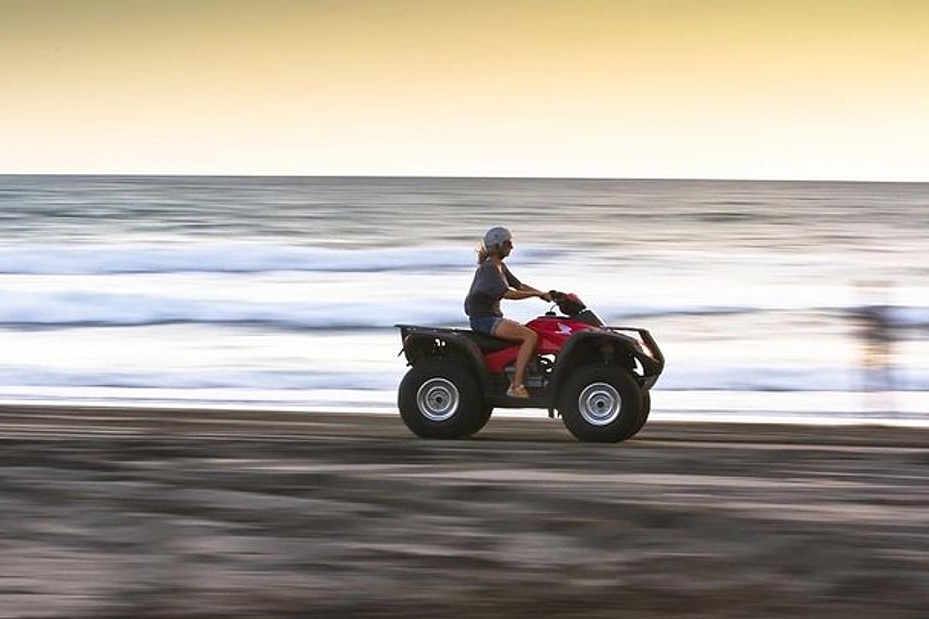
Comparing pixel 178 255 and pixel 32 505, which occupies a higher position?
pixel 178 255

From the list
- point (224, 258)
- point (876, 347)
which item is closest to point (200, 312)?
point (876, 347)

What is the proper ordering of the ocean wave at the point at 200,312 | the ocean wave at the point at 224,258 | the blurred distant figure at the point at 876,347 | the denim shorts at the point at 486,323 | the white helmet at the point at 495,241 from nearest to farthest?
the white helmet at the point at 495,241 → the denim shorts at the point at 486,323 → the blurred distant figure at the point at 876,347 → the ocean wave at the point at 200,312 → the ocean wave at the point at 224,258

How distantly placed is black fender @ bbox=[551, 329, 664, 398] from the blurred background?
335 cm

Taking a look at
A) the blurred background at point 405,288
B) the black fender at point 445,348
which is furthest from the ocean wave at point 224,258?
the black fender at point 445,348

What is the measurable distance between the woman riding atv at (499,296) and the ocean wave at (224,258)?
2790cm

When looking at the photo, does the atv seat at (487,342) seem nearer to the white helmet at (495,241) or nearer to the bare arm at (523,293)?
the bare arm at (523,293)

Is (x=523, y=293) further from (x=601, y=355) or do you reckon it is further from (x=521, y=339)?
(x=601, y=355)

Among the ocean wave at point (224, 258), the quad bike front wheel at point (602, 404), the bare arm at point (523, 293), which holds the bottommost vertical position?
the quad bike front wheel at point (602, 404)

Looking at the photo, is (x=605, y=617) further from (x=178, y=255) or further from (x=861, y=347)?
(x=178, y=255)

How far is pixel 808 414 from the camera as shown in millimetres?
17453

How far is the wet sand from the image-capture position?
8164 mm

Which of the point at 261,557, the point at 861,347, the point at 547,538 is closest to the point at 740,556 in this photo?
the point at 547,538

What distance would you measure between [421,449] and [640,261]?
36701mm

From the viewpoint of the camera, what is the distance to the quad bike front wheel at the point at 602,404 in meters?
13.7
